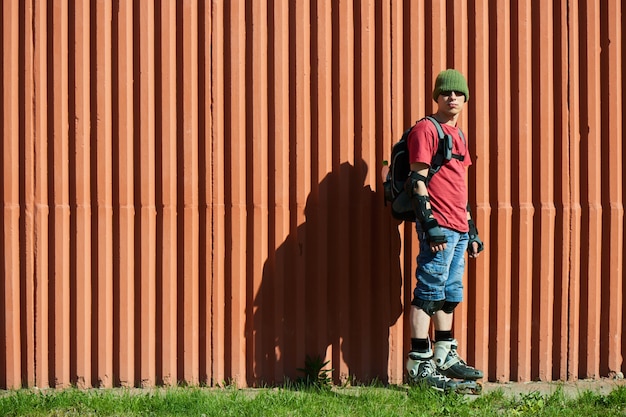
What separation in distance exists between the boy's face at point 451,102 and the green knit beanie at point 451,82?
3cm

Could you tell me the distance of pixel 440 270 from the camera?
5.65m

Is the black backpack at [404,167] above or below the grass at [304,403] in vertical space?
above

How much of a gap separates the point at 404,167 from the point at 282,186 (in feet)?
2.81

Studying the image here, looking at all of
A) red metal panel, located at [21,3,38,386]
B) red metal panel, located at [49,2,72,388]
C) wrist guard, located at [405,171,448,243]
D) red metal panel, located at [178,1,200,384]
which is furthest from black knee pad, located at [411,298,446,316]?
red metal panel, located at [21,3,38,386]

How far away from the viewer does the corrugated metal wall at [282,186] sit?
5988mm

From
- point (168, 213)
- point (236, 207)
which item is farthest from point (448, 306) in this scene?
point (168, 213)

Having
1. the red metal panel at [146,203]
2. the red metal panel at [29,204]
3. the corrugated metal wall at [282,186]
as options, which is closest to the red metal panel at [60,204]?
the corrugated metal wall at [282,186]

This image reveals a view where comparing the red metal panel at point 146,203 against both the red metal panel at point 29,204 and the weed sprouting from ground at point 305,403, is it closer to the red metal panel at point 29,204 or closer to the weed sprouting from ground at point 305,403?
the weed sprouting from ground at point 305,403

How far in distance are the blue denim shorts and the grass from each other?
623mm
